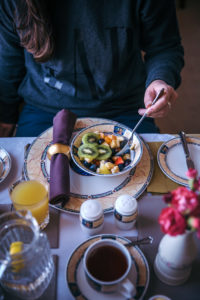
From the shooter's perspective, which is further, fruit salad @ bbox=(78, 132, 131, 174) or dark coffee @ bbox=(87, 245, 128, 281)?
fruit salad @ bbox=(78, 132, 131, 174)

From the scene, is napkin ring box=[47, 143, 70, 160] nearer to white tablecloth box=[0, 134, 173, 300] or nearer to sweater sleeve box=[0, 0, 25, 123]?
white tablecloth box=[0, 134, 173, 300]

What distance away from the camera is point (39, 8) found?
0.92 meters

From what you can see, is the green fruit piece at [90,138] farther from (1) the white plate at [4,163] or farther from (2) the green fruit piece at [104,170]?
(1) the white plate at [4,163]

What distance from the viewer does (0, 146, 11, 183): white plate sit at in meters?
0.88

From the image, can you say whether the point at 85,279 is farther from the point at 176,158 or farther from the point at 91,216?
the point at 176,158

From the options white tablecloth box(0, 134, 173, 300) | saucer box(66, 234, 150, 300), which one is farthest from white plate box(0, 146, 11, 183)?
saucer box(66, 234, 150, 300)

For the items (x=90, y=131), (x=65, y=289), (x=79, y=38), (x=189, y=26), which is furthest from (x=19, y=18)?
(x=189, y=26)

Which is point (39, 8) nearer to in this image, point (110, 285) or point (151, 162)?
point (151, 162)

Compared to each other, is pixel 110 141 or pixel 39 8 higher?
pixel 39 8

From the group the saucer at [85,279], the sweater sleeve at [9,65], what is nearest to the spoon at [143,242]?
the saucer at [85,279]

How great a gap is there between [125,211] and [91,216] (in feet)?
0.28

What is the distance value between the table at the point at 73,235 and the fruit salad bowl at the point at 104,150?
0.43 ft

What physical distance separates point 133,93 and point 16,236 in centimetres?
81

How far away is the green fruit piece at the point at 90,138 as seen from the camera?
0.96 metres
